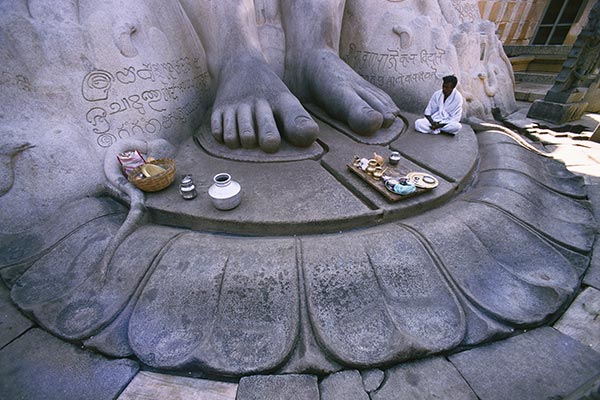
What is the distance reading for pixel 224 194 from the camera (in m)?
1.66

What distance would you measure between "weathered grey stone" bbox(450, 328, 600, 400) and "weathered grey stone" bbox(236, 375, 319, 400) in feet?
2.49

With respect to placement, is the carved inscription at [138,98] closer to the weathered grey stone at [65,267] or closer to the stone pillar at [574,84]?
the weathered grey stone at [65,267]

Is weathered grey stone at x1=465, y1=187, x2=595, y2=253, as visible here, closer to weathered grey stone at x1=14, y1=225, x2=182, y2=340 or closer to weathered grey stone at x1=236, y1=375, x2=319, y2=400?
weathered grey stone at x1=236, y1=375, x2=319, y2=400

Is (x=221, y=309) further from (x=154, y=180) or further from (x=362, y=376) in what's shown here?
(x=154, y=180)

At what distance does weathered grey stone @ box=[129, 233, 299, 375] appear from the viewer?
1.31m

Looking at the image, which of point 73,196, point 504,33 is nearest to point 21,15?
point 73,196

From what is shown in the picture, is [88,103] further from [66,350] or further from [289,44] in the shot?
[289,44]

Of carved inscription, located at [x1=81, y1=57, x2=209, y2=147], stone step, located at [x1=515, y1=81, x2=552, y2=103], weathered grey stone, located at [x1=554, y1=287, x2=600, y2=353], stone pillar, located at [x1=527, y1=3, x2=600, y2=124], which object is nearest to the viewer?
weathered grey stone, located at [x1=554, y1=287, x2=600, y2=353]

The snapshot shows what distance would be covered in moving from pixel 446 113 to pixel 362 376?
2.72 m

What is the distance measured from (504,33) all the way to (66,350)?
40.6 ft

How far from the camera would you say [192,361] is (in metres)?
1.29

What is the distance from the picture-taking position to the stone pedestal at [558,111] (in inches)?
173

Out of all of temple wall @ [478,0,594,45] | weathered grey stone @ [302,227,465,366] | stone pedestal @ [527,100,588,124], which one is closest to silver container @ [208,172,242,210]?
weathered grey stone @ [302,227,465,366]

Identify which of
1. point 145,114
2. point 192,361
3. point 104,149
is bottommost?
point 192,361
